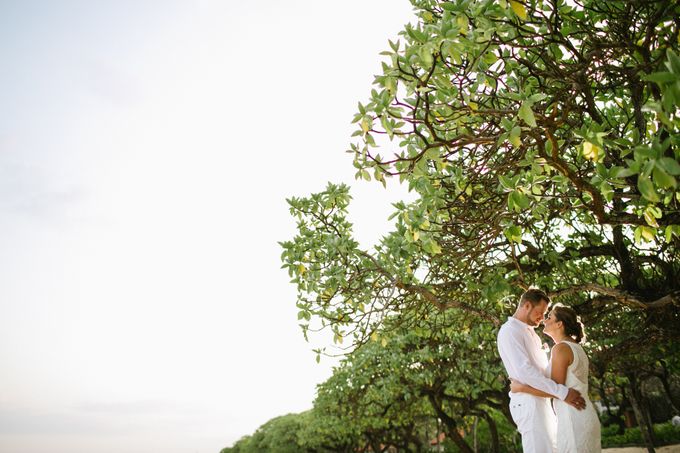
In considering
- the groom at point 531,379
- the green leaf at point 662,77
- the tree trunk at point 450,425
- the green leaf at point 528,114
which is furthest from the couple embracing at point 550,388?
the tree trunk at point 450,425

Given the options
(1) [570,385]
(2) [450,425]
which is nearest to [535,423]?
(1) [570,385]

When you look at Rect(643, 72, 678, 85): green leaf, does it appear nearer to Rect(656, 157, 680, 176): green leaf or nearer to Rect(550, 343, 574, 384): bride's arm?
Rect(656, 157, 680, 176): green leaf

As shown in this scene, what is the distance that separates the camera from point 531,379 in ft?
15.6

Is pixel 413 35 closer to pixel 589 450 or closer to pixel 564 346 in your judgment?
pixel 564 346

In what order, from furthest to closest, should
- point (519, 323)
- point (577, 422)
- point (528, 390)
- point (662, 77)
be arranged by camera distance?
point (519, 323)
point (528, 390)
point (577, 422)
point (662, 77)

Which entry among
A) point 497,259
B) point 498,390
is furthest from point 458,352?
point 497,259

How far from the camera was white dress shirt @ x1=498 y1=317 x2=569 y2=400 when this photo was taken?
15.6 ft

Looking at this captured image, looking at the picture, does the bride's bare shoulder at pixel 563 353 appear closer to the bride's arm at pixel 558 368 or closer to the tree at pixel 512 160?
the bride's arm at pixel 558 368

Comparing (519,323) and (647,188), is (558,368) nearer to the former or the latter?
(519,323)

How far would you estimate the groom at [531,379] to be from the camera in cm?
471

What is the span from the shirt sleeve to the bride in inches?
3.1

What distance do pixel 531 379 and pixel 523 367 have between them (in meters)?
0.14

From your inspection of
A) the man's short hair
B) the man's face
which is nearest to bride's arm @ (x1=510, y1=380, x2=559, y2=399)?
the man's face

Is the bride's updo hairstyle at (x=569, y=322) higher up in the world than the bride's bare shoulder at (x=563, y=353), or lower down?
higher up
